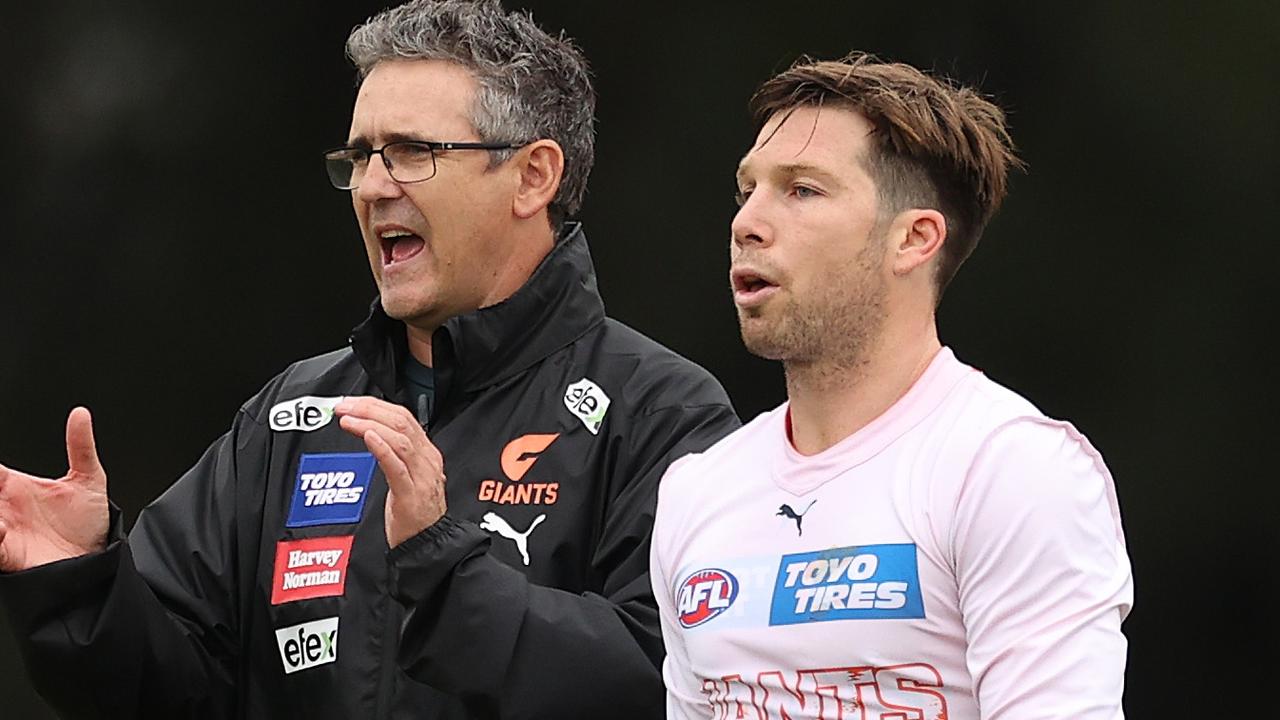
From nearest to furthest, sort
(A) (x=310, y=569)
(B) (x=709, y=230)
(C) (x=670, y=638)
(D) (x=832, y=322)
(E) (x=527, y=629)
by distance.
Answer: (D) (x=832, y=322), (C) (x=670, y=638), (E) (x=527, y=629), (A) (x=310, y=569), (B) (x=709, y=230)

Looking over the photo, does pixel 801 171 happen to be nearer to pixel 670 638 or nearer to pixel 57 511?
pixel 670 638

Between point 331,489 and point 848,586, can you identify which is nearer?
point 848,586

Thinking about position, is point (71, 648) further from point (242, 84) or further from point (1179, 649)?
point (1179, 649)

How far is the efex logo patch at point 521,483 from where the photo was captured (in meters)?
2.95

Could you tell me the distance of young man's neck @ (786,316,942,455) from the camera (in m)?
2.44

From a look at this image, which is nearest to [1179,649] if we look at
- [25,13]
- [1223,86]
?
[1223,86]

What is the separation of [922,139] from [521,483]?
0.84m

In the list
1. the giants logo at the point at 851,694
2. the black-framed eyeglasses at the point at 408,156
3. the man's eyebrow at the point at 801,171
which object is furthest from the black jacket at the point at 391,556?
the man's eyebrow at the point at 801,171

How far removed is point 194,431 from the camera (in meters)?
5.05

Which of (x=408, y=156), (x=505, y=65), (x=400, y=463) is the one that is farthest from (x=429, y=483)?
(x=505, y=65)

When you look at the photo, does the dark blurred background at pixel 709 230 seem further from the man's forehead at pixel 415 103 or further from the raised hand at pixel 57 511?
the raised hand at pixel 57 511

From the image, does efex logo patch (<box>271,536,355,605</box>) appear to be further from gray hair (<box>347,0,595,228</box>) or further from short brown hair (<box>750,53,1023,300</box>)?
short brown hair (<box>750,53,1023,300</box>)

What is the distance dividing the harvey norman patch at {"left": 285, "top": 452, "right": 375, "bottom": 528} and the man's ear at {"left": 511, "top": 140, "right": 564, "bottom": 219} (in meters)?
0.45

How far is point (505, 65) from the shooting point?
126 inches
